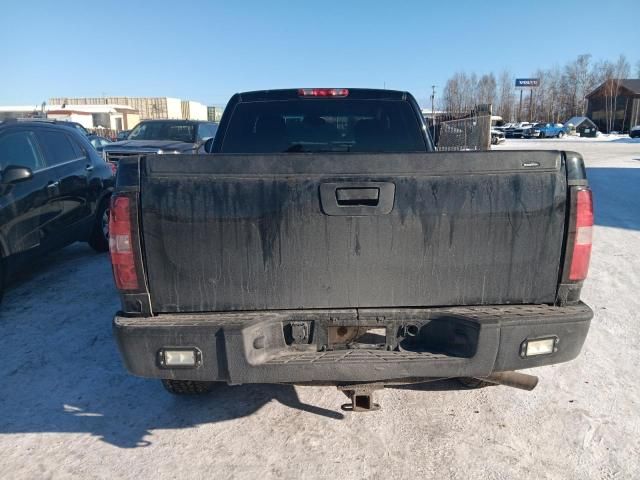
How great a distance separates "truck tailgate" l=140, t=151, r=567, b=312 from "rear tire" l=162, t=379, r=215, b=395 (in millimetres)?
906

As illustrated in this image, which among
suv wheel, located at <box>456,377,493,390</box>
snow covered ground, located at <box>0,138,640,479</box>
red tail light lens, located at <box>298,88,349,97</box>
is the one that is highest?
red tail light lens, located at <box>298,88,349,97</box>

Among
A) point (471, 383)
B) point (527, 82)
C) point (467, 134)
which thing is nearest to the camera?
point (471, 383)

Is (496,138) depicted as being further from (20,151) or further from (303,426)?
(303,426)

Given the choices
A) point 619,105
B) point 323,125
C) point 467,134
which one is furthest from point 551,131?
point 323,125

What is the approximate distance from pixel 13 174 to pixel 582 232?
5.07 m

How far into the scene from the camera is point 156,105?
83.1m

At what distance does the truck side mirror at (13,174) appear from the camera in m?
4.84

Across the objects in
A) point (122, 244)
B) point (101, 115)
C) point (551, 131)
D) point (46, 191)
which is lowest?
point (551, 131)

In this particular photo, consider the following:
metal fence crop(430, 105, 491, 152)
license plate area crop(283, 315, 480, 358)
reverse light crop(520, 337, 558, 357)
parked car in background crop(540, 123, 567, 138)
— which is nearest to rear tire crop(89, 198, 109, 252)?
license plate area crop(283, 315, 480, 358)

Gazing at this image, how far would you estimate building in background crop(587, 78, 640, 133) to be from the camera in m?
70.1

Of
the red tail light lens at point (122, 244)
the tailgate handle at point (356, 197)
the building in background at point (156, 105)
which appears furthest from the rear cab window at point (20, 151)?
the building in background at point (156, 105)

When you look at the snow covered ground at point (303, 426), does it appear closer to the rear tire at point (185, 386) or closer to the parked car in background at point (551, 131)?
the rear tire at point (185, 386)

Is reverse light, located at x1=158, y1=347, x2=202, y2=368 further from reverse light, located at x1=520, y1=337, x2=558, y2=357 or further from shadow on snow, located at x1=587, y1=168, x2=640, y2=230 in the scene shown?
shadow on snow, located at x1=587, y1=168, x2=640, y2=230

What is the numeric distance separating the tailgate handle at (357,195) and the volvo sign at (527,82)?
103099 mm
